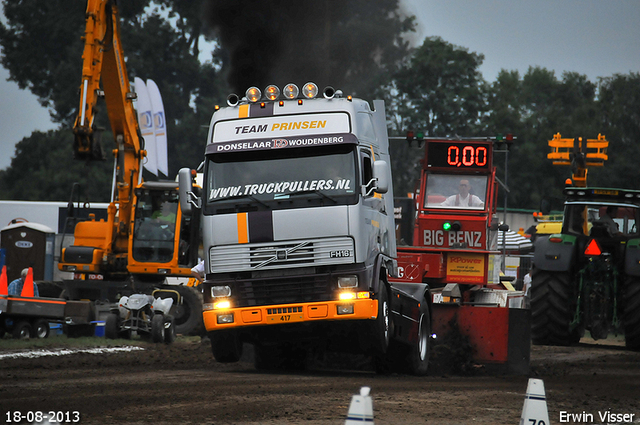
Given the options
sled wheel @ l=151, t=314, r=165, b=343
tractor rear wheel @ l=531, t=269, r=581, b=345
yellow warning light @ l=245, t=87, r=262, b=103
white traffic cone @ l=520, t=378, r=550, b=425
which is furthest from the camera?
sled wheel @ l=151, t=314, r=165, b=343

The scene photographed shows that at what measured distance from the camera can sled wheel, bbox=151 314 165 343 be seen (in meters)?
18.4

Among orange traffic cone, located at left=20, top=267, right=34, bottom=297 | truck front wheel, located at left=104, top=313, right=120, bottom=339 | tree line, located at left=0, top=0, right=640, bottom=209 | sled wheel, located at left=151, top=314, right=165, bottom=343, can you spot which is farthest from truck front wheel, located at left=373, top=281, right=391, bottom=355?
tree line, located at left=0, top=0, right=640, bottom=209

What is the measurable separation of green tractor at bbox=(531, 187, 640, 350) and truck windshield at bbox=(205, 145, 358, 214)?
738 centimetres

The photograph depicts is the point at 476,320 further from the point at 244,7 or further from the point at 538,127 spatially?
the point at 538,127

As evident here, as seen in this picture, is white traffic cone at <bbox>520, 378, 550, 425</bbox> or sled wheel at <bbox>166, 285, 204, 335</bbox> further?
sled wheel at <bbox>166, 285, 204, 335</bbox>

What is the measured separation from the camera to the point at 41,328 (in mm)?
19062

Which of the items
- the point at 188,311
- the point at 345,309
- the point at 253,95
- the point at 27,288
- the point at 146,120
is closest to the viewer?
the point at 345,309

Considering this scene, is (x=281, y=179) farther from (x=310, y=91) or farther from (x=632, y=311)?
(x=632, y=311)

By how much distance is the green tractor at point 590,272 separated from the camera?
17125mm

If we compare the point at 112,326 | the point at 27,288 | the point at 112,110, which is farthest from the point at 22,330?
the point at 112,110

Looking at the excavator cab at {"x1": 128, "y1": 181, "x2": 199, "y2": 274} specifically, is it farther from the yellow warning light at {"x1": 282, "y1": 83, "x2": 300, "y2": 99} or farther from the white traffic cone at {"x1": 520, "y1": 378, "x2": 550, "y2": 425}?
the white traffic cone at {"x1": 520, "y1": 378, "x2": 550, "y2": 425}

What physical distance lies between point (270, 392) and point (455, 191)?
383 inches

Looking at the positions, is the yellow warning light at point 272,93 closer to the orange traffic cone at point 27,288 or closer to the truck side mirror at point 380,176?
the truck side mirror at point 380,176

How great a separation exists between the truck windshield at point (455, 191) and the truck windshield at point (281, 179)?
24.5 ft
